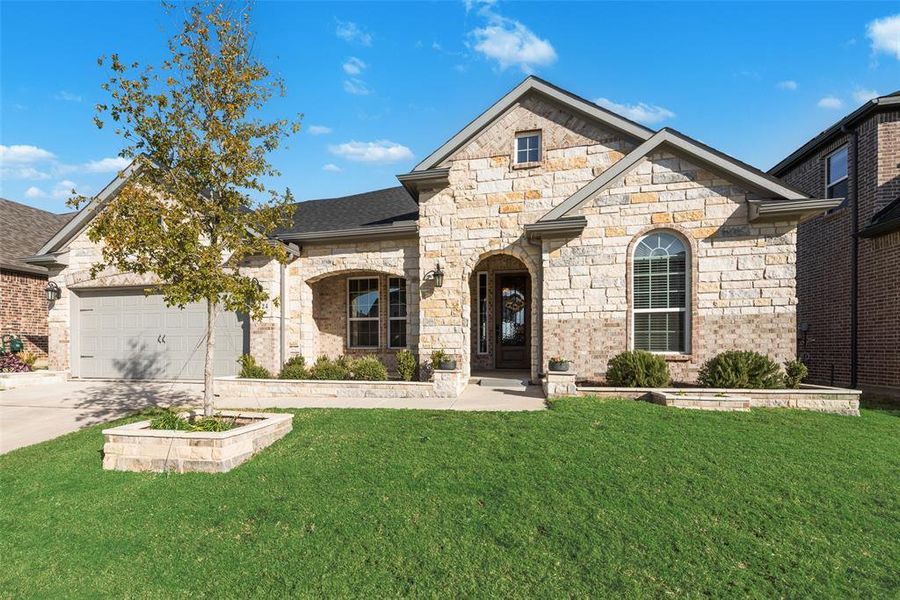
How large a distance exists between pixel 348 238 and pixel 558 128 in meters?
5.98

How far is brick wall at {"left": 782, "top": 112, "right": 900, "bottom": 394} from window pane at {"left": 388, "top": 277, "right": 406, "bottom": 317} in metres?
11.5

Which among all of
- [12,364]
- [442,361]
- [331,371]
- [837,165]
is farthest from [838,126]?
[12,364]

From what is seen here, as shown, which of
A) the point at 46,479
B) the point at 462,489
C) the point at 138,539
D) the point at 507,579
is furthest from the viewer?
the point at 46,479

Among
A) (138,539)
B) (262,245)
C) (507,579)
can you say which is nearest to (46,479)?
(138,539)

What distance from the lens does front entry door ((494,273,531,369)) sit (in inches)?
483

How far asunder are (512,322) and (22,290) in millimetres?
15651

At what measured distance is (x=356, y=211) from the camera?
506 inches

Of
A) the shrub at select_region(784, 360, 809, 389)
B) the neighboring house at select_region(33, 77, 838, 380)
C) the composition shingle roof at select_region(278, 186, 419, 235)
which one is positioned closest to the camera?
the shrub at select_region(784, 360, 809, 389)

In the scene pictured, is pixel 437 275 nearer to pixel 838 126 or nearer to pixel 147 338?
pixel 147 338

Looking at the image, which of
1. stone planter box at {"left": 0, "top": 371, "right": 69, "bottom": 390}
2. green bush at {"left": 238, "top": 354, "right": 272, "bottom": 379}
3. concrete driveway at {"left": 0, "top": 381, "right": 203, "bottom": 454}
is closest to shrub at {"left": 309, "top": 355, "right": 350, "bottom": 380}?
green bush at {"left": 238, "top": 354, "right": 272, "bottom": 379}

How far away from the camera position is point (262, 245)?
6250mm

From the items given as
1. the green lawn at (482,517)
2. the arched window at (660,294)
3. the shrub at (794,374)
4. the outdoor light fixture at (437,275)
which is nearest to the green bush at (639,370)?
the arched window at (660,294)

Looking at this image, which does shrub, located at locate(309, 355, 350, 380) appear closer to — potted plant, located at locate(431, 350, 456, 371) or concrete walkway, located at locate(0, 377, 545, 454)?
concrete walkway, located at locate(0, 377, 545, 454)

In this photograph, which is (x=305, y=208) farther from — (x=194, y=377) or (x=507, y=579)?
(x=507, y=579)
